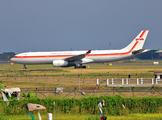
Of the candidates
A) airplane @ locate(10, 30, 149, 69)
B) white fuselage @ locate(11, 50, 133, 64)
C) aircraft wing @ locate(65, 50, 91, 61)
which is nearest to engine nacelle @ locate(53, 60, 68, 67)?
airplane @ locate(10, 30, 149, 69)

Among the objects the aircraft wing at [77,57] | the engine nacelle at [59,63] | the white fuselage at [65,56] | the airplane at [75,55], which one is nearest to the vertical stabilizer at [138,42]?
the airplane at [75,55]

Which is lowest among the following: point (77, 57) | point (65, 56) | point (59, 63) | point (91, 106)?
point (91, 106)

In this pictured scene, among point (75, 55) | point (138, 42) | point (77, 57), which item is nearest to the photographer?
point (77, 57)

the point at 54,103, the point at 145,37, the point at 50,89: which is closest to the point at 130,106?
the point at 54,103

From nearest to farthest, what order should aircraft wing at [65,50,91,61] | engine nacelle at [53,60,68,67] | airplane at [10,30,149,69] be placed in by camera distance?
aircraft wing at [65,50,91,61], engine nacelle at [53,60,68,67], airplane at [10,30,149,69]

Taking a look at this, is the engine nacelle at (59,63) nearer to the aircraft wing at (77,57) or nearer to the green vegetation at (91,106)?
the aircraft wing at (77,57)

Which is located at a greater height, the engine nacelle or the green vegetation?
the engine nacelle

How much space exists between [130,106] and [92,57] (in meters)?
35.7

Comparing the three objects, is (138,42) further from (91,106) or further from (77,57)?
(91,106)

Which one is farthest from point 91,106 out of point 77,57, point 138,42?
point 138,42

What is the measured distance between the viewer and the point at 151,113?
59.8 feet

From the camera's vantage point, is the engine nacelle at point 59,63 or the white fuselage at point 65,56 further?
the white fuselage at point 65,56

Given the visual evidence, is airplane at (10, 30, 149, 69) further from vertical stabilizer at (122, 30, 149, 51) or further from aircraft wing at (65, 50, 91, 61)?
vertical stabilizer at (122, 30, 149, 51)

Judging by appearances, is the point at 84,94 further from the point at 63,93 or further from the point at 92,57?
the point at 92,57
